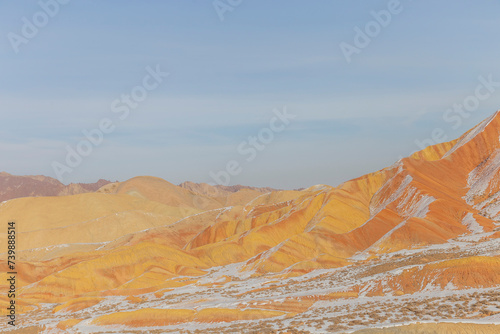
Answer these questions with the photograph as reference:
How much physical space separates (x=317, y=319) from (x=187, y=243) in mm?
82017

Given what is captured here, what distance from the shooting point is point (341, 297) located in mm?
48500

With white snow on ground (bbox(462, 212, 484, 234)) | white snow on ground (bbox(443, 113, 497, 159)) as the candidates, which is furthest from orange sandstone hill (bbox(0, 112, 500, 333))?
white snow on ground (bbox(443, 113, 497, 159))

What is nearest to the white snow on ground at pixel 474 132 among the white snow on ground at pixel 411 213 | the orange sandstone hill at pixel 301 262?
the orange sandstone hill at pixel 301 262

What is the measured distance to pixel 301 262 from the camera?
235 feet

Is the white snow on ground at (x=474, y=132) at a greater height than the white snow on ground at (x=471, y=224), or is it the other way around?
the white snow on ground at (x=474, y=132)

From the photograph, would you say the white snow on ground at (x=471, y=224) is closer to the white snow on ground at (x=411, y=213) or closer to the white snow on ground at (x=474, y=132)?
the white snow on ground at (x=411, y=213)

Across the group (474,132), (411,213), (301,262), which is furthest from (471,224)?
(474,132)

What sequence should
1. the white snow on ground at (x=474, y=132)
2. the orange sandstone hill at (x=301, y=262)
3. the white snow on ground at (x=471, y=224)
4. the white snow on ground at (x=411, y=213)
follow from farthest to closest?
the white snow on ground at (x=474, y=132) → the white snow on ground at (x=411, y=213) → the white snow on ground at (x=471, y=224) → the orange sandstone hill at (x=301, y=262)

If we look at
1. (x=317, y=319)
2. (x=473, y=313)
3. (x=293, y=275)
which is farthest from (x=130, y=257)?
(x=473, y=313)

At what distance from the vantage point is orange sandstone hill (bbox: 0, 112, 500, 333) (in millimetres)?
41656

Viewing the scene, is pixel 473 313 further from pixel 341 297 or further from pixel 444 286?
pixel 341 297

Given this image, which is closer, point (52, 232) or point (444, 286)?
point (444, 286)

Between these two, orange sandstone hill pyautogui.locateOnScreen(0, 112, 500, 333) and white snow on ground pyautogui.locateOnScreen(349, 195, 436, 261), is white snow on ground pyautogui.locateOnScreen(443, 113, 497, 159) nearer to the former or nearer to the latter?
orange sandstone hill pyautogui.locateOnScreen(0, 112, 500, 333)

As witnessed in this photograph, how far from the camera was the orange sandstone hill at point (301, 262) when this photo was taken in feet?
137
